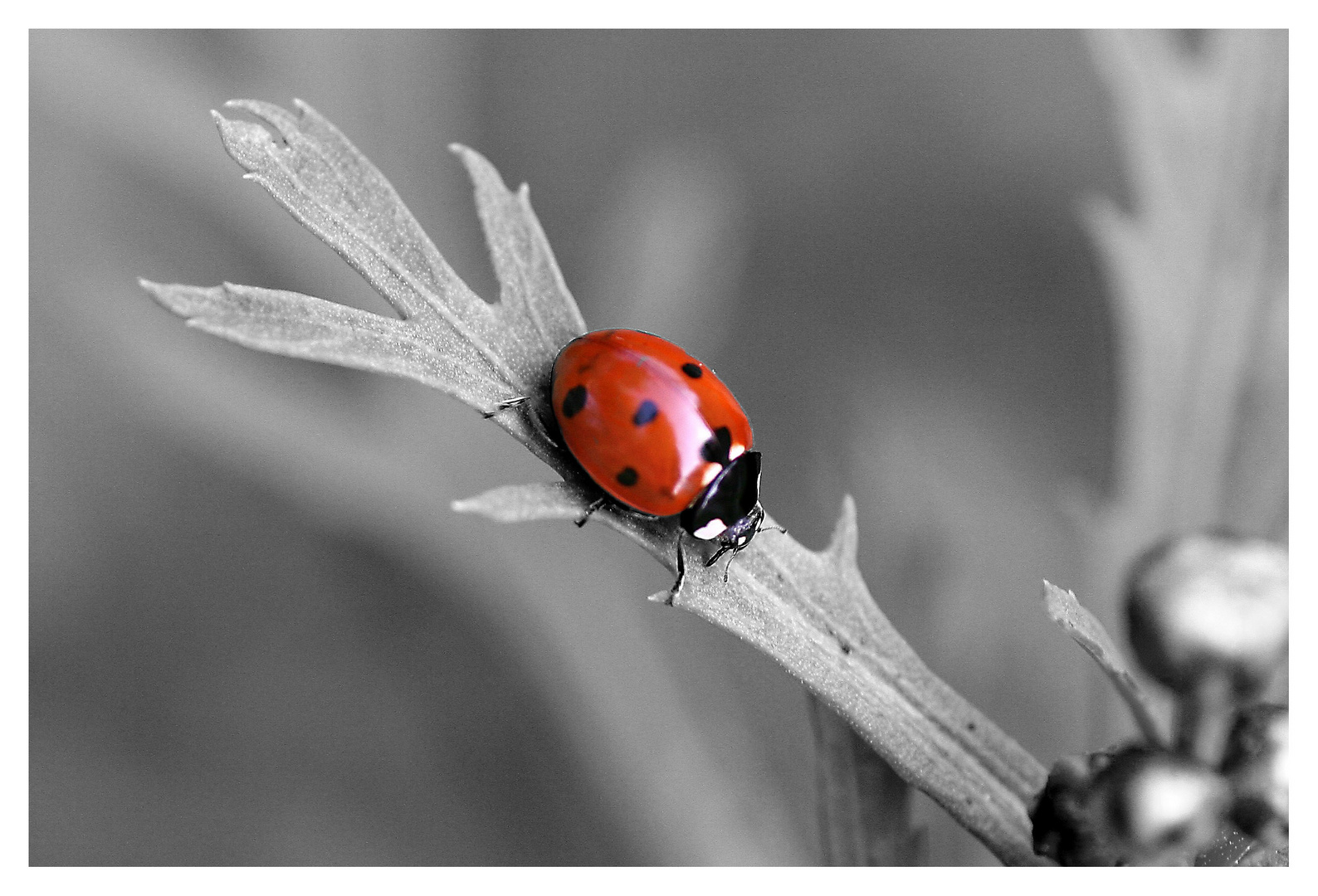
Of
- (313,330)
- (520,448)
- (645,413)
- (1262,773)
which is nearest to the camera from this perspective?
(313,330)

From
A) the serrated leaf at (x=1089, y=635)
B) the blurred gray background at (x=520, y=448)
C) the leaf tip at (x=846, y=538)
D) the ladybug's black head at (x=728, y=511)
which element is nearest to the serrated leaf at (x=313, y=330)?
the ladybug's black head at (x=728, y=511)

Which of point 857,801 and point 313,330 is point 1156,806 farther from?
point 313,330

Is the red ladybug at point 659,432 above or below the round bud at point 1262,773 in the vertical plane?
above

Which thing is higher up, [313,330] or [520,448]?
[313,330]

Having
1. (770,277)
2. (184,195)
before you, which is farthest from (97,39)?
(770,277)

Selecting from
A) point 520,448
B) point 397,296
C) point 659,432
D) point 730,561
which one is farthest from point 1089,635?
point 520,448

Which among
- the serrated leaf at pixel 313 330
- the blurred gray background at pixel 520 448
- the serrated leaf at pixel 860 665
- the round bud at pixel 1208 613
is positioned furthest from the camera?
the blurred gray background at pixel 520 448

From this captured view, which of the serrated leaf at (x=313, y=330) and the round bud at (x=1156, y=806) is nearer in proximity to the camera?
the serrated leaf at (x=313, y=330)

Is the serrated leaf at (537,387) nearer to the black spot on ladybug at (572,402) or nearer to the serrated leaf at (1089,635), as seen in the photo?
the black spot on ladybug at (572,402)
